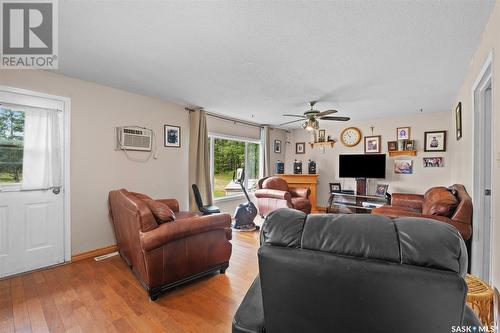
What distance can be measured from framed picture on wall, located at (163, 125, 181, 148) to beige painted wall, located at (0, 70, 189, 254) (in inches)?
4.4

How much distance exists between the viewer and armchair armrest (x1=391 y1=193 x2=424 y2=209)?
4023 mm

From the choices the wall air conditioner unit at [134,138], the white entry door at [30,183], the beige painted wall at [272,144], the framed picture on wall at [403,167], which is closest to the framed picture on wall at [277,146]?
the beige painted wall at [272,144]

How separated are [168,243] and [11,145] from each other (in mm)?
2164

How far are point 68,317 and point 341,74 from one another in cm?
365

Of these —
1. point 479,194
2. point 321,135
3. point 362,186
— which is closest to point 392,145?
point 362,186

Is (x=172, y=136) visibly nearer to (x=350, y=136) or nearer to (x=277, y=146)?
(x=277, y=146)

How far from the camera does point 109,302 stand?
205 cm

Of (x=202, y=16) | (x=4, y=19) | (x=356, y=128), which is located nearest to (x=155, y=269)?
(x=202, y=16)

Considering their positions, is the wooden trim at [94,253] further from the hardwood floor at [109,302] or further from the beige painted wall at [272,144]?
the beige painted wall at [272,144]

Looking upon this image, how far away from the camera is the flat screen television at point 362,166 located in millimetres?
5152

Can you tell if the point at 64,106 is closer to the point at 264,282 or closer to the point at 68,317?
the point at 68,317

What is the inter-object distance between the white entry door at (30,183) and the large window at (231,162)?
8.81 ft

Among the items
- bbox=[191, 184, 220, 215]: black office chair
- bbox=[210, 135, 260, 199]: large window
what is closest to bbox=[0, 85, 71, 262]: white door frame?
bbox=[191, 184, 220, 215]: black office chair

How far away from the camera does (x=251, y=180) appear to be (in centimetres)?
608
